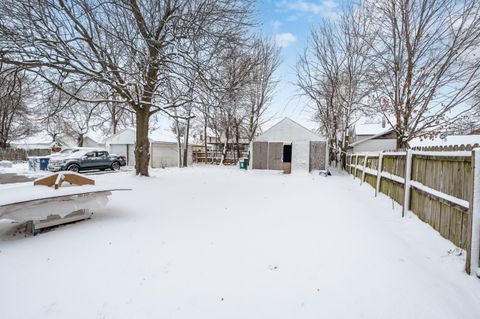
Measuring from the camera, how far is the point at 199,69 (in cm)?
684

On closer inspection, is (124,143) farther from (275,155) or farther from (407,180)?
(407,180)

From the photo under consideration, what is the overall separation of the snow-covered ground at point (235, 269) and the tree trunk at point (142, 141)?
6.05m

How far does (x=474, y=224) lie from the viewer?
2570 mm

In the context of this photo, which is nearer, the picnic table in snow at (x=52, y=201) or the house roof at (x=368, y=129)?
the picnic table in snow at (x=52, y=201)

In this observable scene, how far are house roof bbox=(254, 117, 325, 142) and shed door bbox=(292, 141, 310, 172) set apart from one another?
1.46ft

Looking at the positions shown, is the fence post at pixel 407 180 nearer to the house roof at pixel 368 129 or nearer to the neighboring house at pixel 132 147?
the neighboring house at pixel 132 147

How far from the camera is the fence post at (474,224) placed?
2545 mm

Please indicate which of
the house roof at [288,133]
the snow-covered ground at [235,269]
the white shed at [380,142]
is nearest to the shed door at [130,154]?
the house roof at [288,133]

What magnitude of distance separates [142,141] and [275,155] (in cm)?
951

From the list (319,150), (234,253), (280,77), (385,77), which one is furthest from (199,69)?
(280,77)

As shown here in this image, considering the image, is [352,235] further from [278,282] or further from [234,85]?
[234,85]

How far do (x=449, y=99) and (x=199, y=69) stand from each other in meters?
9.89

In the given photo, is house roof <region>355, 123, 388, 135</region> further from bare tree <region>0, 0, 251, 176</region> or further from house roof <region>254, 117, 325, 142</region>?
bare tree <region>0, 0, 251, 176</region>

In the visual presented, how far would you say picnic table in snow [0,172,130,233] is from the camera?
3678 mm
